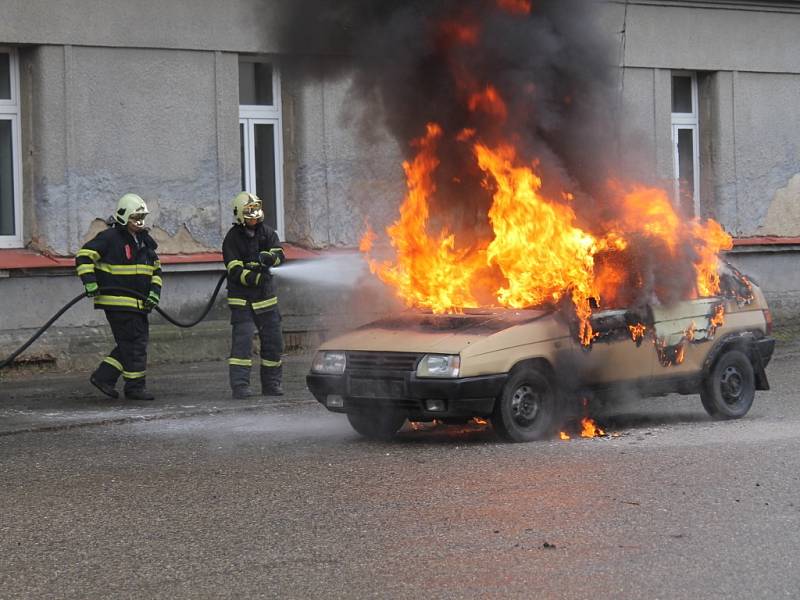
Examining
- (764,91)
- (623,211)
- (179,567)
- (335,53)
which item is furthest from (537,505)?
(764,91)

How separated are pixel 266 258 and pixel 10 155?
4.57 metres

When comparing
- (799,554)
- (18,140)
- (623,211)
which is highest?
(18,140)

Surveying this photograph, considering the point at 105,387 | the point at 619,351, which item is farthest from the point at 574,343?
the point at 105,387

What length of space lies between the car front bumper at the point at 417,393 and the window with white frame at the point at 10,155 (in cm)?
734

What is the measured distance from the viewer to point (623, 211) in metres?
10.6

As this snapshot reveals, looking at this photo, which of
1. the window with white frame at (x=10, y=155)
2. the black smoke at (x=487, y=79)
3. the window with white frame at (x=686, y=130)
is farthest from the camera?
the window with white frame at (x=686, y=130)

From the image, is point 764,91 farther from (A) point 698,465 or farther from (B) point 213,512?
(B) point 213,512

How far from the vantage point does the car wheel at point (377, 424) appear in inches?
388

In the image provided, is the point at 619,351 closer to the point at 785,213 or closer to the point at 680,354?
the point at 680,354

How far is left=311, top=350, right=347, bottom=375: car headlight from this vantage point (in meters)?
9.63

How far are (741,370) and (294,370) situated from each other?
589 centimetres

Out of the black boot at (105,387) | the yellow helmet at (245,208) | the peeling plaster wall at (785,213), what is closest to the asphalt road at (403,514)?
the black boot at (105,387)

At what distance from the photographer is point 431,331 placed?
377 inches

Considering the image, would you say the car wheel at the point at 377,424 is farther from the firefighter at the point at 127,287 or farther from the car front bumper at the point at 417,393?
the firefighter at the point at 127,287
